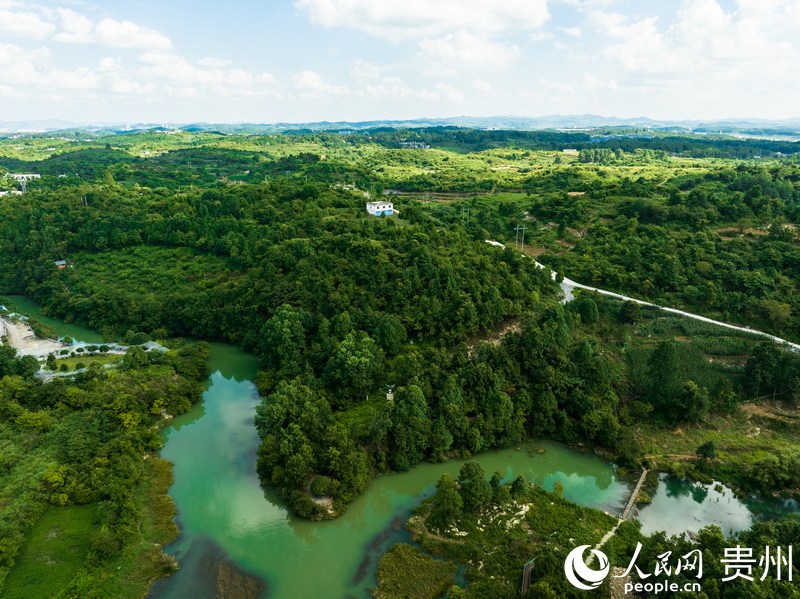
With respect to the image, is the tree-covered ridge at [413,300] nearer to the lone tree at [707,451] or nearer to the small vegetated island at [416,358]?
the small vegetated island at [416,358]

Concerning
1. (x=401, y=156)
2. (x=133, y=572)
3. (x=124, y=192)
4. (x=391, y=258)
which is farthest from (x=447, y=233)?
(x=401, y=156)

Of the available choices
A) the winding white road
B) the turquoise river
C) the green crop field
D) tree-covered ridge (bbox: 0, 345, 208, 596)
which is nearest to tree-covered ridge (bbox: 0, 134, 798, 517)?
the turquoise river

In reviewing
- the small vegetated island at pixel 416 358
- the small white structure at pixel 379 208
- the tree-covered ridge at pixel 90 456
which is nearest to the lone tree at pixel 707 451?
the small vegetated island at pixel 416 358

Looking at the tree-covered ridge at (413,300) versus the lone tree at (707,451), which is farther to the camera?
the tree-covered ridge at (413,300)

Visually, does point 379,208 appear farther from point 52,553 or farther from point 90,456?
point 52,553

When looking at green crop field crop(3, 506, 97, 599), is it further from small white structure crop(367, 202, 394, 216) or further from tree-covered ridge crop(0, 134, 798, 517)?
small white structure crop(367, 202, 394, 216)

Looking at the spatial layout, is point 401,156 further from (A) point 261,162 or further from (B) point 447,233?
(B) point 447,233

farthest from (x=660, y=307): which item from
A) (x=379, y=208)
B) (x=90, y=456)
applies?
(x=90, y=456)
